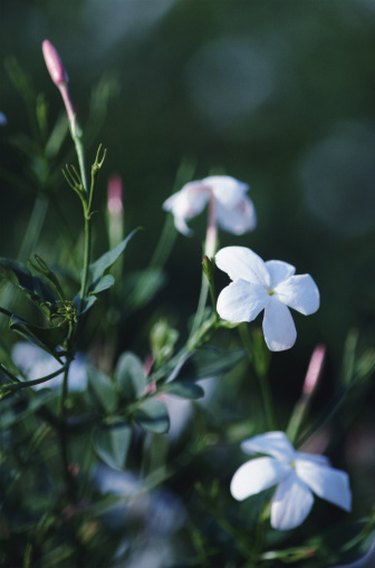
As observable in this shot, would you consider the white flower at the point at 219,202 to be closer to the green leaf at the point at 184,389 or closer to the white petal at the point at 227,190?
the white petal at the point at 227,190

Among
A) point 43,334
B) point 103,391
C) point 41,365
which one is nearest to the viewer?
point 43,334

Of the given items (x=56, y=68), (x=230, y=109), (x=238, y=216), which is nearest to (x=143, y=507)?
(x=238, y=216)

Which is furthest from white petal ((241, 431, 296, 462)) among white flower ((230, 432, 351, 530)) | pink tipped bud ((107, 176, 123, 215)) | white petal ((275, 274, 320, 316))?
pink tipped bud ((107, 176, 123, 215))

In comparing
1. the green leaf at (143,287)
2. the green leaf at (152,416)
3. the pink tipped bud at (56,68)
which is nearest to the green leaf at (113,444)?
the green leaf at (152,416)

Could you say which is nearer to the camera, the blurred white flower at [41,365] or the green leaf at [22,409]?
the green leaf at [22,409]

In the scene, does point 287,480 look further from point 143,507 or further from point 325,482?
point 143,507

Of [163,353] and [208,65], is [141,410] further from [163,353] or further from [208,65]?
[208,65]
